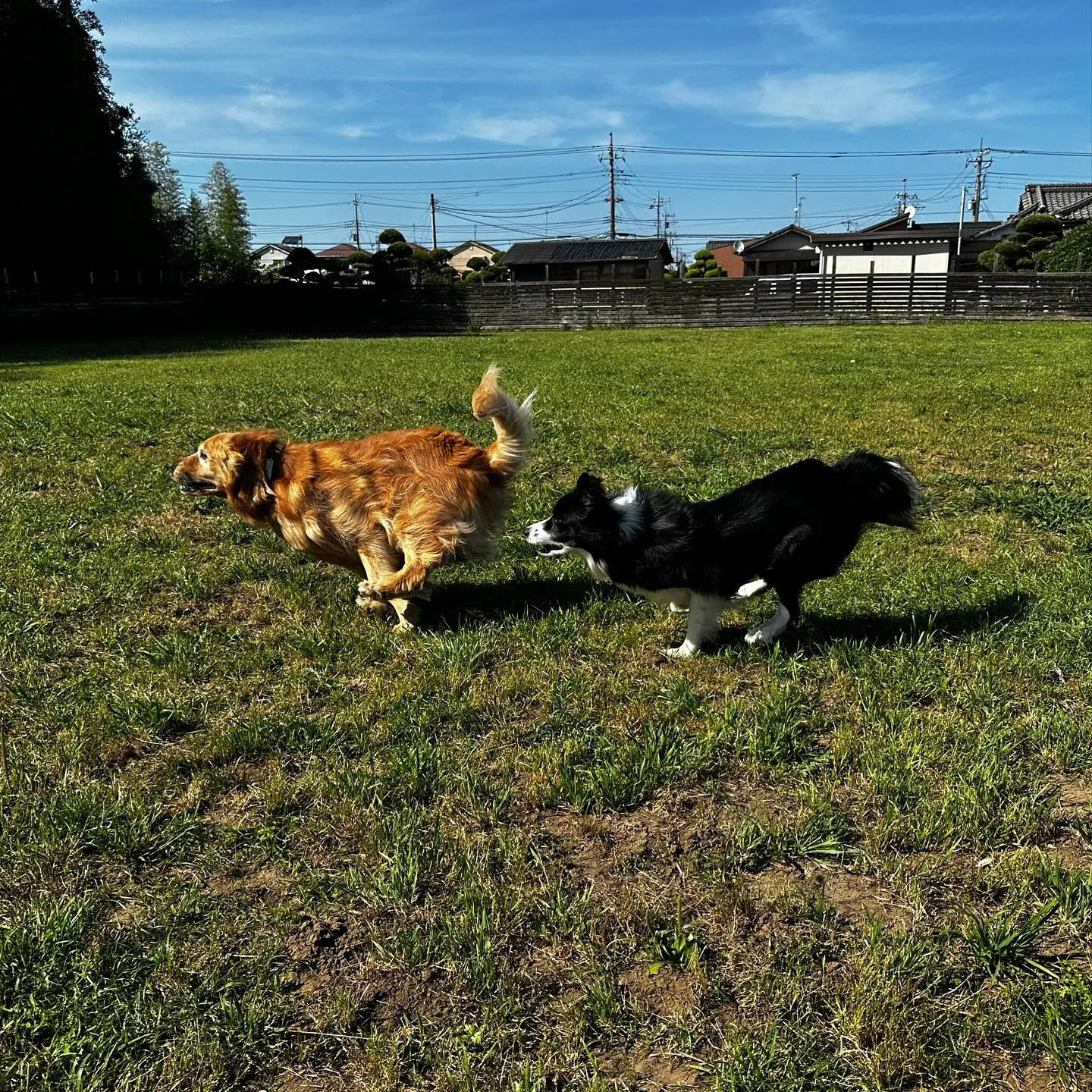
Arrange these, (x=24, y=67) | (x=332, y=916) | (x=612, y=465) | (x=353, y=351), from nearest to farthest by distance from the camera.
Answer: (x=332, y=916)
(x=612, y=465)
(x=353, y=351)
(x=24, y=67)

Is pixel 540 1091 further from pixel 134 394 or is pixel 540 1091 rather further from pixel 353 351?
pixel 353 351

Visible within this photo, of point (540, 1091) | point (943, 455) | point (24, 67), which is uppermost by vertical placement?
point (24, 67)

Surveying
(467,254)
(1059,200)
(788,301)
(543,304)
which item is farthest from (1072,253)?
(467,254)

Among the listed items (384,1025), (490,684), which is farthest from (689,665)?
(384,1025)

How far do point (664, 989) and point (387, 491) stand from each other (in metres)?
2.85

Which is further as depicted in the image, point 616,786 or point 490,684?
point 490,684

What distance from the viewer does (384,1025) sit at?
2.11 metres

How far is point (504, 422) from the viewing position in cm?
426

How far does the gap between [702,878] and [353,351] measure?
2084cm

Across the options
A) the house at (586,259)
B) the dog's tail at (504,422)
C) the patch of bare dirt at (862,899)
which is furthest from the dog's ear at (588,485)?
the house at (586,259)

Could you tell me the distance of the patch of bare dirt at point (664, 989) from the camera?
216 centimetres

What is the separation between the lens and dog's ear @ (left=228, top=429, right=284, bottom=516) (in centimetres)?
447

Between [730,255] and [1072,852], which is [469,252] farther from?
[1072,852]

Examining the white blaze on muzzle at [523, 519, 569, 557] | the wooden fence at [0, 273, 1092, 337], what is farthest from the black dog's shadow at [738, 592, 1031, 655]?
the wooden fence at [0, 273, 1092, 337]
